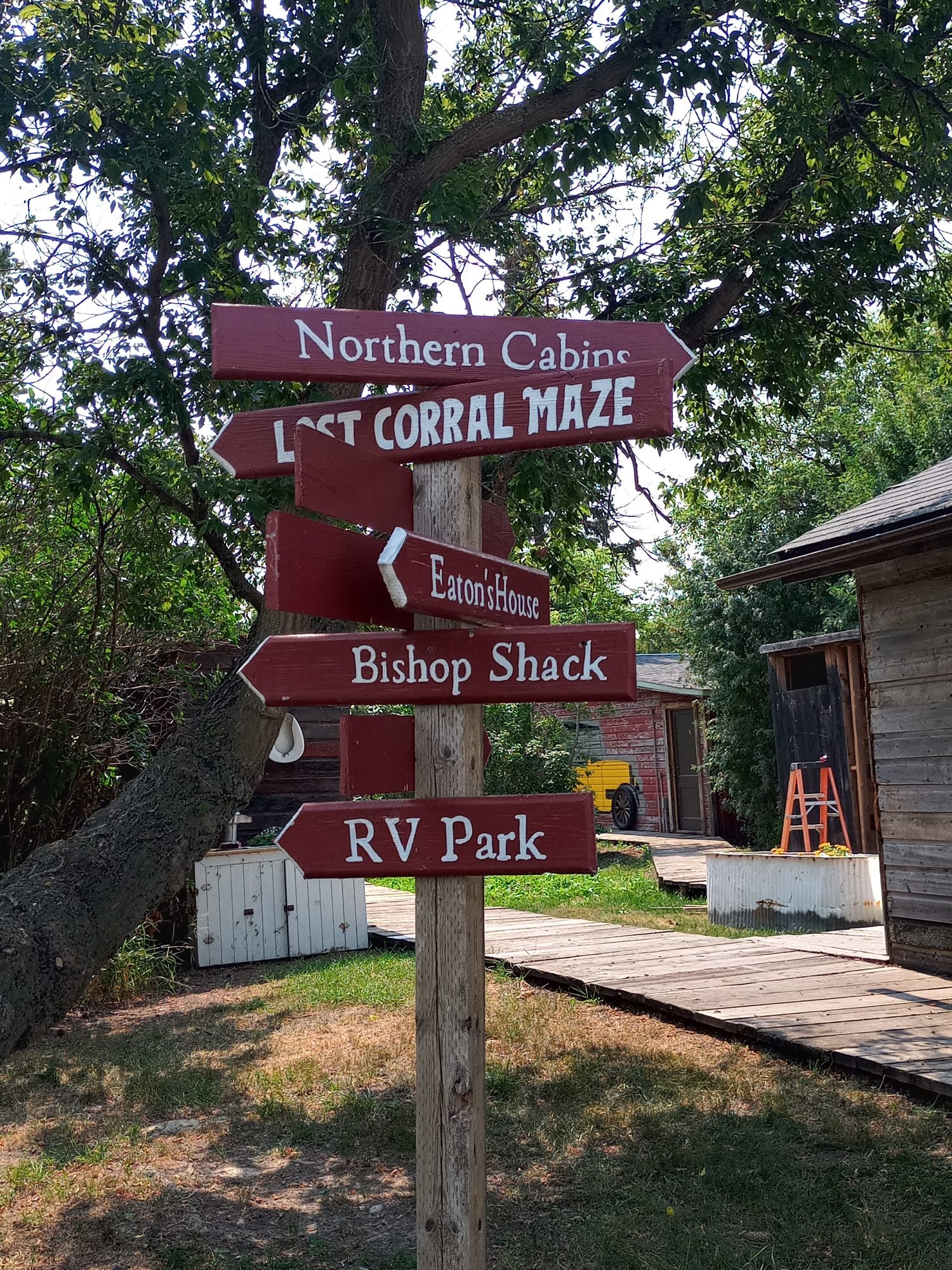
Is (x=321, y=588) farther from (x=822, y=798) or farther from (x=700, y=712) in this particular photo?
(x=700, y=712)

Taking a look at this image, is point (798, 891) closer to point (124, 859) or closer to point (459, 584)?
point (124, 859)

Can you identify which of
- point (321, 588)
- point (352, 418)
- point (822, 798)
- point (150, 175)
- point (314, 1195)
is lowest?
point (314, 1195)

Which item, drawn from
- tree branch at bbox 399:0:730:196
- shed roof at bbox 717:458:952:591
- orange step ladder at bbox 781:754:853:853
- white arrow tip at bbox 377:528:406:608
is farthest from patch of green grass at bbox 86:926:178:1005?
white arrow tip at bbox 377:528:406:608

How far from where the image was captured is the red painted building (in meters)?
23.0

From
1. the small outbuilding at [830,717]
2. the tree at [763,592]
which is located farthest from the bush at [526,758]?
the small outbuilding at [830,717]

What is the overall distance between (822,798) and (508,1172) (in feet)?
27.9

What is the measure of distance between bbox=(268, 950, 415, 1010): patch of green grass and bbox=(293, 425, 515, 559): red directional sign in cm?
492

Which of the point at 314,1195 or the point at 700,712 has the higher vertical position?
the point at 700,712

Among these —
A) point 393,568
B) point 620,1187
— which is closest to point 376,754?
point 393,568

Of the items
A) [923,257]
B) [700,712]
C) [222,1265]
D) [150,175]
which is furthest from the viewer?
[700,712]

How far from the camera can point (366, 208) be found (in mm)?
6023

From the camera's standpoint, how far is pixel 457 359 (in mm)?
3154

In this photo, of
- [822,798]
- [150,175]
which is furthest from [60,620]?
[822,798]

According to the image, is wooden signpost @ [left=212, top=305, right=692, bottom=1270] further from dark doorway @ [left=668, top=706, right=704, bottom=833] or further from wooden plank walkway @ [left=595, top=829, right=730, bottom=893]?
dark doorway @ [left=668, top=706, right=704, bottom=833]
